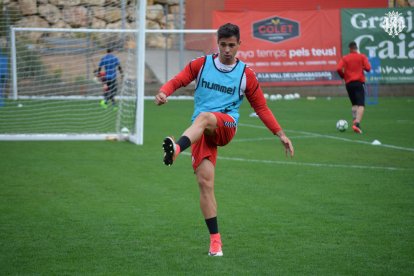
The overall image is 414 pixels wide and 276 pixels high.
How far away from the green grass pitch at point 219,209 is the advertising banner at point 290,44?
611 inches

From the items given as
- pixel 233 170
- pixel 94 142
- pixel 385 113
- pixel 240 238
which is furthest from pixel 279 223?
pixel 385 113

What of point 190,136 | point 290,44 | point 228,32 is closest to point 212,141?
point 190,136

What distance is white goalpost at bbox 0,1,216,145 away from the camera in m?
17.6

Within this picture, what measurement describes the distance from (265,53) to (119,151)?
18.1 metres

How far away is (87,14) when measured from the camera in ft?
80.6

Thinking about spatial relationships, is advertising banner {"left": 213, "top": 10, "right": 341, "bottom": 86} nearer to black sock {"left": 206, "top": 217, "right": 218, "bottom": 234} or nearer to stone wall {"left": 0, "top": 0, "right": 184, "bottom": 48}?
stone wall {"left": 0, "top": 0, "right": 184, "bottom": 48}

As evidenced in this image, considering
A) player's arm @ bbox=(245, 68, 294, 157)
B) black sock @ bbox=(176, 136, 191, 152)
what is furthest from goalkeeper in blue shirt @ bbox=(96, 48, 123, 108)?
black sock @ bbox=(176, 136, 191, 152)

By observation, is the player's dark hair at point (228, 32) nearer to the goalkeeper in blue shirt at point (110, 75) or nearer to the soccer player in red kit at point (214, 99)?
the soccer player in red kit at point (214, 99)

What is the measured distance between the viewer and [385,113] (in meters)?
26.0

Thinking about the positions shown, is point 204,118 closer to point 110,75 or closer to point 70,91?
point 110,75

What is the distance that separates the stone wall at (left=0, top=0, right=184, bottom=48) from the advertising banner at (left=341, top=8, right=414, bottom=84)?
820cm

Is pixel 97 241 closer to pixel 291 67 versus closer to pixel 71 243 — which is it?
pixel 71 243

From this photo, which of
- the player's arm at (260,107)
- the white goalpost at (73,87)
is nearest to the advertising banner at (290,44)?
the white goalpost at (73,87)

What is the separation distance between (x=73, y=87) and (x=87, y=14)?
3.35m
